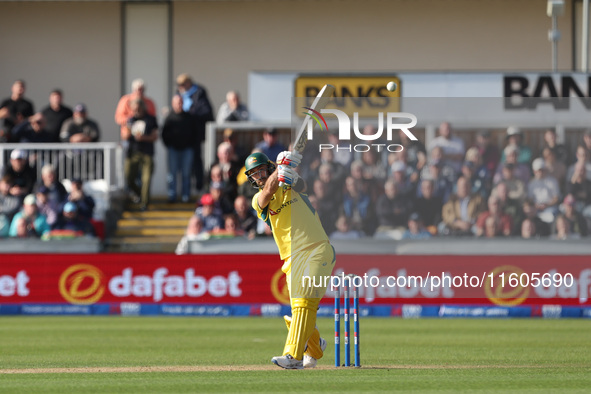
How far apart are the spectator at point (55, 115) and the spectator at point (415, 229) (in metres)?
8.40

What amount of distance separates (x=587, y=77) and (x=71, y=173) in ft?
31.9

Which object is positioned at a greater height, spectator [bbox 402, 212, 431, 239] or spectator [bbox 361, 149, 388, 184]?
spectator [bbox 361, 149, 388, 184]

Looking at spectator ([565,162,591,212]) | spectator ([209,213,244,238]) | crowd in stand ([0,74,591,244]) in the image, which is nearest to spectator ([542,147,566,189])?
crowd in stand ([0,74,591,244])

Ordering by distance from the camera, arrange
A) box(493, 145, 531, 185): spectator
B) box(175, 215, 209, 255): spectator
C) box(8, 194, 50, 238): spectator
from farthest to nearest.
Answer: box(8, 194, 50, 238): spectator < box(175, 215, 209, 255): spectator < box(493, 145, 531, 185): spectator

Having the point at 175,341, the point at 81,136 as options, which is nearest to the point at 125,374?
the point at 175,341

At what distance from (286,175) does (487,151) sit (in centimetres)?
737

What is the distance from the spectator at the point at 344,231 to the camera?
17.3 meters

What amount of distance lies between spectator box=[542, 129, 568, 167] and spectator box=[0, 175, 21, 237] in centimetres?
967

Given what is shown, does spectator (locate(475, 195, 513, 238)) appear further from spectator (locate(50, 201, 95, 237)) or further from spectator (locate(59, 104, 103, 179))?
spectator (locate(59, 104, 103, 179))

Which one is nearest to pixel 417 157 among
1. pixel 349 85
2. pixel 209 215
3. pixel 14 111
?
pixel 349 85

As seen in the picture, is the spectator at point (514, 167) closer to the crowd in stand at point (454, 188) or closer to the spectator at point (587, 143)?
the crowd in stand at point (454, 188)

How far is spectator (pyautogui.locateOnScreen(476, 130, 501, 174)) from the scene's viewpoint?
17.4 meters

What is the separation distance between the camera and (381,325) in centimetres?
1750

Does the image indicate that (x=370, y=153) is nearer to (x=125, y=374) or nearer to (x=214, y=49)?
(x=125, y=374)
